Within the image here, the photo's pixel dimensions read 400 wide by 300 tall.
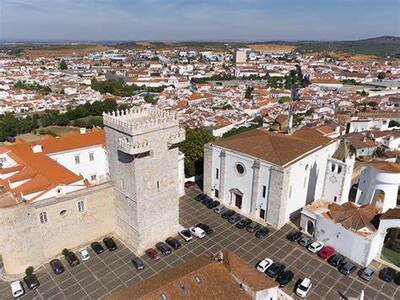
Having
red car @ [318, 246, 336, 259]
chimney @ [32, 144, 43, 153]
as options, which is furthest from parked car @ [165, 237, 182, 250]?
chimney @ [32, 144, 43, 153]

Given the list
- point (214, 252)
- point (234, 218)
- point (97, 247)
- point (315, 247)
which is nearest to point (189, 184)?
point (234, 218)

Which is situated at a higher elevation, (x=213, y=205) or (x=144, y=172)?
(x=144, y=172)

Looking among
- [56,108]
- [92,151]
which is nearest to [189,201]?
[92,151]

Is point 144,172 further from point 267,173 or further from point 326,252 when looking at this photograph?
point 326,252

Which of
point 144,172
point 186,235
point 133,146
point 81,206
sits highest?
point 133,146

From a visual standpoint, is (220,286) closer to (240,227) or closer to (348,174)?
(240,227)

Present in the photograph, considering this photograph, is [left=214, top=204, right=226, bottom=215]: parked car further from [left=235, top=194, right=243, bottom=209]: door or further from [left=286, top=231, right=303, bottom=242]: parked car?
[left=286, top=231, right=303, bottom=242]: parked car
